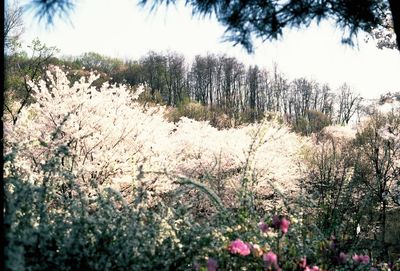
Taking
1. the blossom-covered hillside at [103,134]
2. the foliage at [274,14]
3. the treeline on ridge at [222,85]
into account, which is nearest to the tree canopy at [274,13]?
the foliage at [274,14]

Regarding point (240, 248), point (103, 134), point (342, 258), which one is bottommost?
point (342, 258)

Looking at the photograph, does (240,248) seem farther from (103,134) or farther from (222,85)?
(222,85)

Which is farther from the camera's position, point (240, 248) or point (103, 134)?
point (103, 134)

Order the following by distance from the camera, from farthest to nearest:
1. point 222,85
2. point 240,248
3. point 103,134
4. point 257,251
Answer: point 222,85
point 103,134
point 257,251
point 240,248

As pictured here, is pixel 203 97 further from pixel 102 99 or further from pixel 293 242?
pixel 293 242

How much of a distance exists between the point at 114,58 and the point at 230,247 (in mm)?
55134

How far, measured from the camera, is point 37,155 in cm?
1167

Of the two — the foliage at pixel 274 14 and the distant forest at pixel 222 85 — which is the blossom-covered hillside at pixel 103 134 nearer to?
the foliage at pixel 274 14

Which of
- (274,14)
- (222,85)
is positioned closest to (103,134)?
(274,14)

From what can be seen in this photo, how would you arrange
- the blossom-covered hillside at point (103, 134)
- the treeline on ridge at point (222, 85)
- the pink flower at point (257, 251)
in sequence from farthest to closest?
the treeline on ridge at point (222, 85) → the blossom-covered hillside at point (103, 134) → the pink flower at point (257, 251)

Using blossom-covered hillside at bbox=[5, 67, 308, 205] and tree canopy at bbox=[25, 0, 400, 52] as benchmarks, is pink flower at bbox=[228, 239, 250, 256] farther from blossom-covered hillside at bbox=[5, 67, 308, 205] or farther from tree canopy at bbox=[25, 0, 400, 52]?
blossom-covered hillside at bbox=[5, 67, 308, 205]

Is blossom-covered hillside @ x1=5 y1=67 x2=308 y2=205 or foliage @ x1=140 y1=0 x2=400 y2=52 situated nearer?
foliage @ x1=140 y1=0 x2=400 y2=52

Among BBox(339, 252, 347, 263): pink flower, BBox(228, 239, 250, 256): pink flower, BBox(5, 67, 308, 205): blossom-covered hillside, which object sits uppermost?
BBox(5, 67, 308, 205): blossom-covered hillside

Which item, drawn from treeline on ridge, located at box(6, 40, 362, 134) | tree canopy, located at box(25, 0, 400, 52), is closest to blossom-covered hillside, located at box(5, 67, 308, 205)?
tree canopy, located at box(25, 0, 400, 52)
